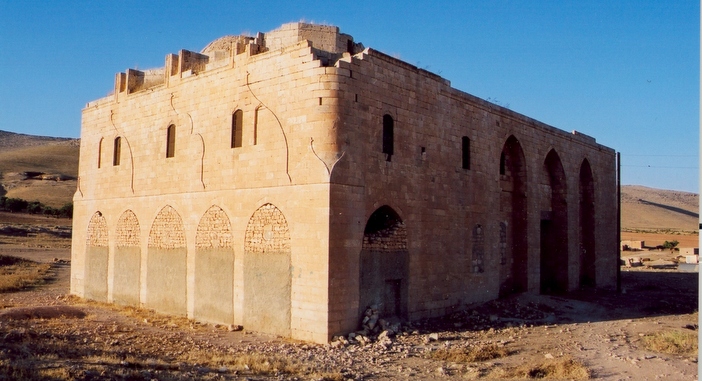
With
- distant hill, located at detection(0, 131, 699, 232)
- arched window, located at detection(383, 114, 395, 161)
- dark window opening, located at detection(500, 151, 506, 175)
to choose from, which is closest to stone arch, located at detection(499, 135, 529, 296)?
dark window opening, located at detection(500, 151, 506, 175)

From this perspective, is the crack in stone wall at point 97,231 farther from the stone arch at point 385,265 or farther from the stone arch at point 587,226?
the stone arch at point 587,226

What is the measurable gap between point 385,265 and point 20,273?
18066mm

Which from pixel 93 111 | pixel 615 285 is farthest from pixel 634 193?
pixel 93 111

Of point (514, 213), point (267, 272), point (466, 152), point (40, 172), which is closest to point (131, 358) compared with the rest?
point (267, 272)

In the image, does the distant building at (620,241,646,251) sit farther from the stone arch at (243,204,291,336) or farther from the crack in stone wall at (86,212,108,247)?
the stone arch at (243,204,291,336)

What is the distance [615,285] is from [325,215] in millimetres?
17260

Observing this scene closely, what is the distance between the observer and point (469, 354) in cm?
1070

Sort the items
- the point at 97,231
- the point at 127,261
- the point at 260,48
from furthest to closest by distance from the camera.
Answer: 1. the point at 97,231
2. the point at 127,261
3. the point at 260,48

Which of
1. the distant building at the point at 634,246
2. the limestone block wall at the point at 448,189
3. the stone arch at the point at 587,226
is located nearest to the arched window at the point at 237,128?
the limestone block wall at the point at 448,189

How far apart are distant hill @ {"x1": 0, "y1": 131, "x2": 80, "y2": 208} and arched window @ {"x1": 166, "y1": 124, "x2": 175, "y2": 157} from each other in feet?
144

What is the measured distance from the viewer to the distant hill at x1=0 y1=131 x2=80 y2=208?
58812 mm

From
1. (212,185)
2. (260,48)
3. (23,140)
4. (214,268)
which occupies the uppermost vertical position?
(23,140)

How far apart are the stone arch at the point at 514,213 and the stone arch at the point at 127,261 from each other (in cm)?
1057

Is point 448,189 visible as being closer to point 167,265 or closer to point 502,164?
point 502,164
